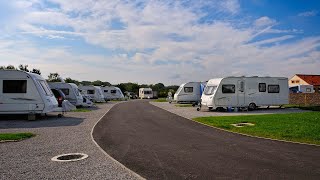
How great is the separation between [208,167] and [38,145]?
19.1 ft

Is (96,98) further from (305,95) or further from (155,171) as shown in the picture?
(155,171)

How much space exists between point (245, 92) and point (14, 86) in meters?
17.0

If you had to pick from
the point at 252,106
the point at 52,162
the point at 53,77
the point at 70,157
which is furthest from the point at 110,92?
the point at 52,162

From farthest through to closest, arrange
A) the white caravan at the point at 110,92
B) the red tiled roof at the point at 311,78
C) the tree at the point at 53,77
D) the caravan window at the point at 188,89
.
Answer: the red tiled roof at the point at 311,78
the tree at the point at 53,77
the white caravan at the point at 110,92
the caravan window at the point at 188,89

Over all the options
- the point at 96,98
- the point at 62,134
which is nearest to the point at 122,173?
the point at 62,134

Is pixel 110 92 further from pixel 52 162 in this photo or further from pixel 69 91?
pixel 52 162

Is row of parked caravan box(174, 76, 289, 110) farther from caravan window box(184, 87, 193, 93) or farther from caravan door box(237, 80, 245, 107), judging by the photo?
caravan window box(184, 87, 193, 93)

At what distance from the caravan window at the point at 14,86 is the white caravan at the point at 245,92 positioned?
13.8 meters

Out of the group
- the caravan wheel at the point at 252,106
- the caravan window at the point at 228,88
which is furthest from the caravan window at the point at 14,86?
the caravan wheel at the point at 252,106

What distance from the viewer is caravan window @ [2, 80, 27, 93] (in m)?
18.5

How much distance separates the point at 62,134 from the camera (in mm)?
12734

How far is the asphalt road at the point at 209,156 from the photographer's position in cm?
683

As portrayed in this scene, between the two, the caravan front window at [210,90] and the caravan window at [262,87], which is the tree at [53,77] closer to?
the caravan front window at [210,90]

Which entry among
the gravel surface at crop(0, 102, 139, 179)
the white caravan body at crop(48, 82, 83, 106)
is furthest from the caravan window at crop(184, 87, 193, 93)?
the gravel surface at crop(0, 102, 139, 179)
